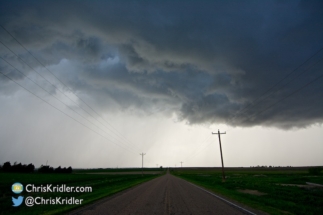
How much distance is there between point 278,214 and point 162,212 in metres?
7.01

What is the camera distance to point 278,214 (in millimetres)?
11578

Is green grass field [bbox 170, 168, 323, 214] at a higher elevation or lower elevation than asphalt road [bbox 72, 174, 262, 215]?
lower

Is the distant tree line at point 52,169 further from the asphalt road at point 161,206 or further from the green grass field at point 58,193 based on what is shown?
the asphalt road at point 161,206

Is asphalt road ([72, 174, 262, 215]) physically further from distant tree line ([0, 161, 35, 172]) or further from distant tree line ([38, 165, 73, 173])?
distant tree line ([0, 161, 35, 172])

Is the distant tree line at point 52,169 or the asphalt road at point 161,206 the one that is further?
the distant tree line at point 52,169

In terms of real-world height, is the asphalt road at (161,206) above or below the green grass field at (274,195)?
above

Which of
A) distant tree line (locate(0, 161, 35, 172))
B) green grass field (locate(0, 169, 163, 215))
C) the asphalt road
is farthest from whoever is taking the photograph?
distant tree line (locate(0, 161, 35, 172))

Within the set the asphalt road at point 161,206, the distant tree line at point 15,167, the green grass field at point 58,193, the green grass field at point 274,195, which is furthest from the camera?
the distant tree line at point 15,167

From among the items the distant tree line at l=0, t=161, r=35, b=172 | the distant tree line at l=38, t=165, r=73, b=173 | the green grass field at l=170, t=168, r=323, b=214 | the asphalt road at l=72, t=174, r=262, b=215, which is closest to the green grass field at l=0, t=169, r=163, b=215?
the asphalt road at l=72, t=174, r=262, b=215

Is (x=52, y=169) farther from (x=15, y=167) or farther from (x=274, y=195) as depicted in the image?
(x=274, y=195)

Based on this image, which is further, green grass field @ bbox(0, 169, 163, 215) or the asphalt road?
green grass field @ bbox(0, 169, 163, 215)

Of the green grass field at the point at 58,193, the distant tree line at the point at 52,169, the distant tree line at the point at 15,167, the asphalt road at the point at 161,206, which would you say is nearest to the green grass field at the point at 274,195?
the asphalt road at the point at 161,206

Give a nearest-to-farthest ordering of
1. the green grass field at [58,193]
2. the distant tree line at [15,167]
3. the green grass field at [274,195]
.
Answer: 1. the green grass field at [274,195]
2. the green grass field at [58,193]
3. the distant tree line at [15,167]

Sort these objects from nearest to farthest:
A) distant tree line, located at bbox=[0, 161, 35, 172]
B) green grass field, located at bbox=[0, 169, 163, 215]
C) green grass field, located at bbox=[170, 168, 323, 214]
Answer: green grass field, located at bbox=[170, 168, 323, 214]
green grass field, located at bbox=[0, 169, 163, 215]
distant tree line, located at bbox=[0, 161, 35, 172]
